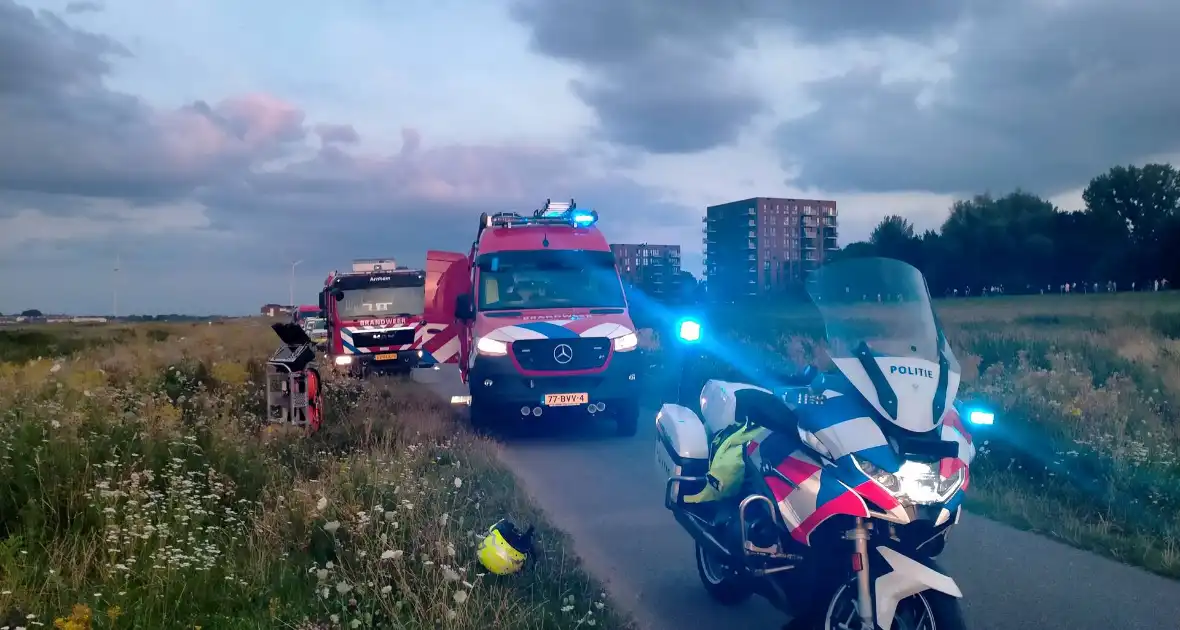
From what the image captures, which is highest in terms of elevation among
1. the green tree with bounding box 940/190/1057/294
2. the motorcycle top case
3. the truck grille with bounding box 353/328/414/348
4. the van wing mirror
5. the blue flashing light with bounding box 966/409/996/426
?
the green tree with bounding box 940/190/1057/294

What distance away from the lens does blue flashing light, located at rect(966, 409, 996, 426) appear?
4145 mm

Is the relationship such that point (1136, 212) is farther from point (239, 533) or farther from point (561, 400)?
point (239, 533)

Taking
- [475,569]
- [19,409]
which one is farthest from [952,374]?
[19,409]

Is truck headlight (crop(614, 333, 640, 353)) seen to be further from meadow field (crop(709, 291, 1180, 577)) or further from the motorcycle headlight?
the motorcycle headlight

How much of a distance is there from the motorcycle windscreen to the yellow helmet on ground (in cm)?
211

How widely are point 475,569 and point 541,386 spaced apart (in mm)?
6068

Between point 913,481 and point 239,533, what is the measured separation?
423 cm

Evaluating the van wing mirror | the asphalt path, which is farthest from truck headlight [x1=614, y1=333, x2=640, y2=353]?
the asphalt path

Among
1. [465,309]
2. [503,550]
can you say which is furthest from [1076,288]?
[503,550]

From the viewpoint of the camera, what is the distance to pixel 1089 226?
4078 cm

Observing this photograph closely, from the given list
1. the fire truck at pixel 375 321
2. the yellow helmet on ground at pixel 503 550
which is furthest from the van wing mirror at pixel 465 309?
the fire truck at pixel 375 321

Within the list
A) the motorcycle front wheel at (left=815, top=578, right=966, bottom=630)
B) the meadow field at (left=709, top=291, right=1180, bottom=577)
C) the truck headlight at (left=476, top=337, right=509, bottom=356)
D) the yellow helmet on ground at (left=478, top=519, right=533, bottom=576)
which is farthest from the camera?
the truck headlight at (left=476, top=337, right=509, bottom=356)

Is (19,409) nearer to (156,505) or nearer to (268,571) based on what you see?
(156,505)

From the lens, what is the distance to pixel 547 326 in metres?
11.5
